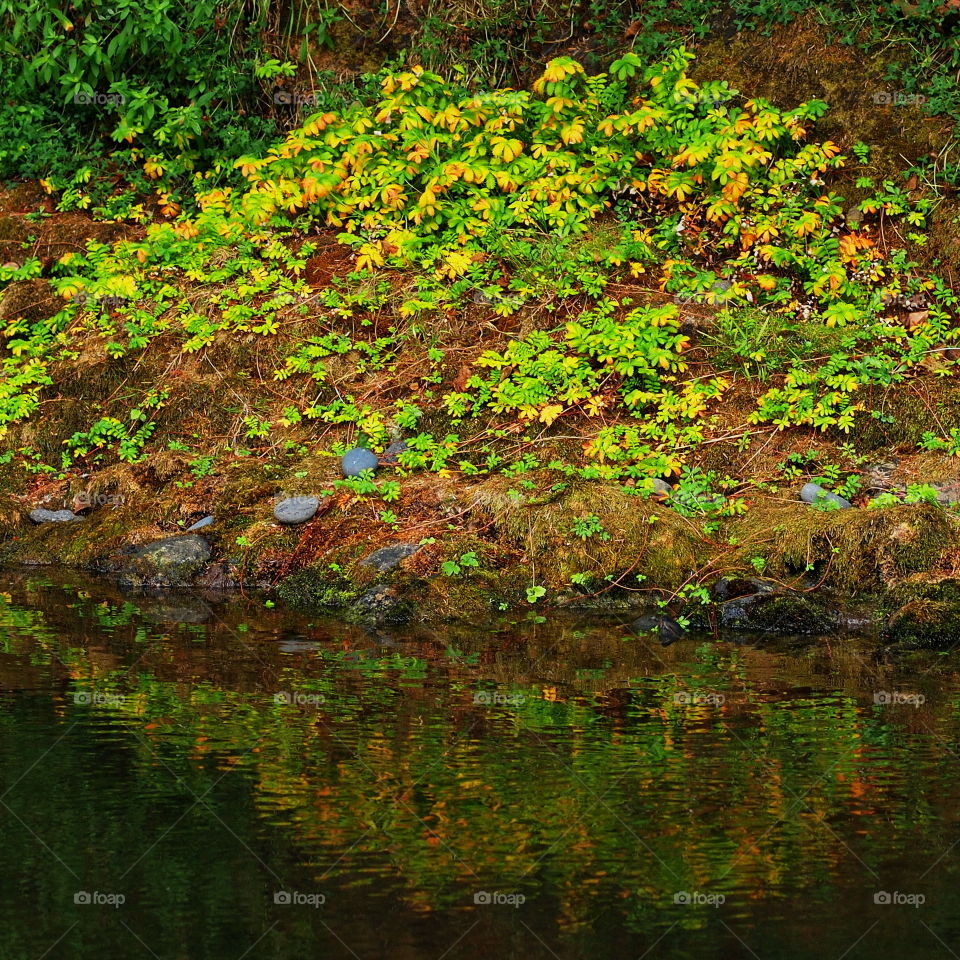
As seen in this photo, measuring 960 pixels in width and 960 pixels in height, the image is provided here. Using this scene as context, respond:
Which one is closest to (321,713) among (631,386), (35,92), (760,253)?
(631,386)

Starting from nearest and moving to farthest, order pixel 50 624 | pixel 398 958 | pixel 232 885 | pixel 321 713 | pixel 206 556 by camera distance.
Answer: pixel 398 958
pixel 232 885
pixel 321 713
pixel 50 624
pixel 206 556

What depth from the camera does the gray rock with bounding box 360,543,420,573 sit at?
834 centimetres

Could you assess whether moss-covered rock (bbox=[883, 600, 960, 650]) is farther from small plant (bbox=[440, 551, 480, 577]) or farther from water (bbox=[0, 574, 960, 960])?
small plant (bbox=[440, 551, 480, 577])

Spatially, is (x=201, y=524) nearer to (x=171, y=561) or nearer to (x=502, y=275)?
(x=171, y=561)

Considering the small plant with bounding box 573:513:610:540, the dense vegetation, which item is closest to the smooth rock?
the dense vegetation

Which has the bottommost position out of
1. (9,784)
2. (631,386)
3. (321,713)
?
(631,386)

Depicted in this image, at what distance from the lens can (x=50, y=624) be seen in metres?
7.65

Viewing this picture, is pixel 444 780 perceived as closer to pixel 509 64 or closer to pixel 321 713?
pixel 321 713

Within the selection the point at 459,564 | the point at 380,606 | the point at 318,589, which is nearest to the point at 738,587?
the point at 459,564

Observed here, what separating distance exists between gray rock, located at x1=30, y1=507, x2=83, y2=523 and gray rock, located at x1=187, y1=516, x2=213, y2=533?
106cm

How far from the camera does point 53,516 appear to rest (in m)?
9.76

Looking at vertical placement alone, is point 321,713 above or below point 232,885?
below

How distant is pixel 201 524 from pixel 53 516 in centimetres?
134

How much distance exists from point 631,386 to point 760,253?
6.07 ft
